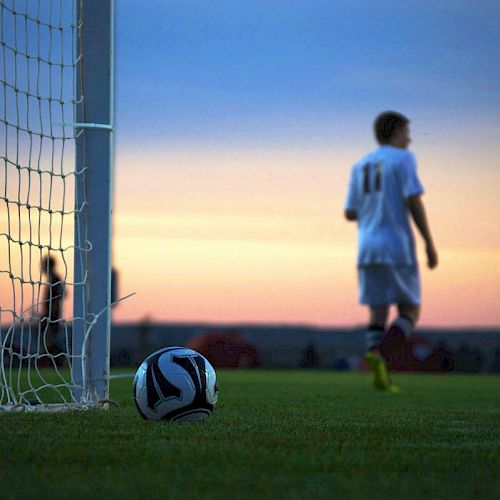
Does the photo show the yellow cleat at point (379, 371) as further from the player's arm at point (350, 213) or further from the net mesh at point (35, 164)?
the net mesh at point (35, 164)

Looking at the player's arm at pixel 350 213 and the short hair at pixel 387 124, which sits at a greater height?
the short hair at pixel 387 124

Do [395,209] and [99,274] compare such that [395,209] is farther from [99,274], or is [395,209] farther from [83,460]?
[83,460]

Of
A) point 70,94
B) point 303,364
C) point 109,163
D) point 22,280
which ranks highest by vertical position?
point 70,94

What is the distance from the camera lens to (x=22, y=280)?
207 inches

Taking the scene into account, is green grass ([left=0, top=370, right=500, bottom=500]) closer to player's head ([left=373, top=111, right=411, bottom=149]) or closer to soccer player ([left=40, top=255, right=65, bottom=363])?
soccer player ([left=40, top=255, right=65, bottom=363])

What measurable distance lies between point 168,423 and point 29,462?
1.34 metres

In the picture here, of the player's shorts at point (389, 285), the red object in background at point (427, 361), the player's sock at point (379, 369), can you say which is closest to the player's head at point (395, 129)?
the player's shorts at point (389, 285)

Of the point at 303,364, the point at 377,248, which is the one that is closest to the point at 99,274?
the point at 377,248

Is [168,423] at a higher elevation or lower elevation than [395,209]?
lower

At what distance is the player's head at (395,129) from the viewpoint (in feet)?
30.8

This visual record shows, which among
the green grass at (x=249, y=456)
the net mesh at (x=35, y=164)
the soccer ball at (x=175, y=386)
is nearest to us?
the green grass at (x=249, y=456)

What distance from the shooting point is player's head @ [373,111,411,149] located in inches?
370

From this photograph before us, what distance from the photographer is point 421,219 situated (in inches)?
353

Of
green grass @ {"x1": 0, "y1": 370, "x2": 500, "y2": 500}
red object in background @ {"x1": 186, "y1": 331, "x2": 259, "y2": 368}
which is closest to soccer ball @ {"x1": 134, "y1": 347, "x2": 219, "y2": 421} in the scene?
green grass @ {"x1": 0, "y1": 370, "x2": 500, "y2": 500}
